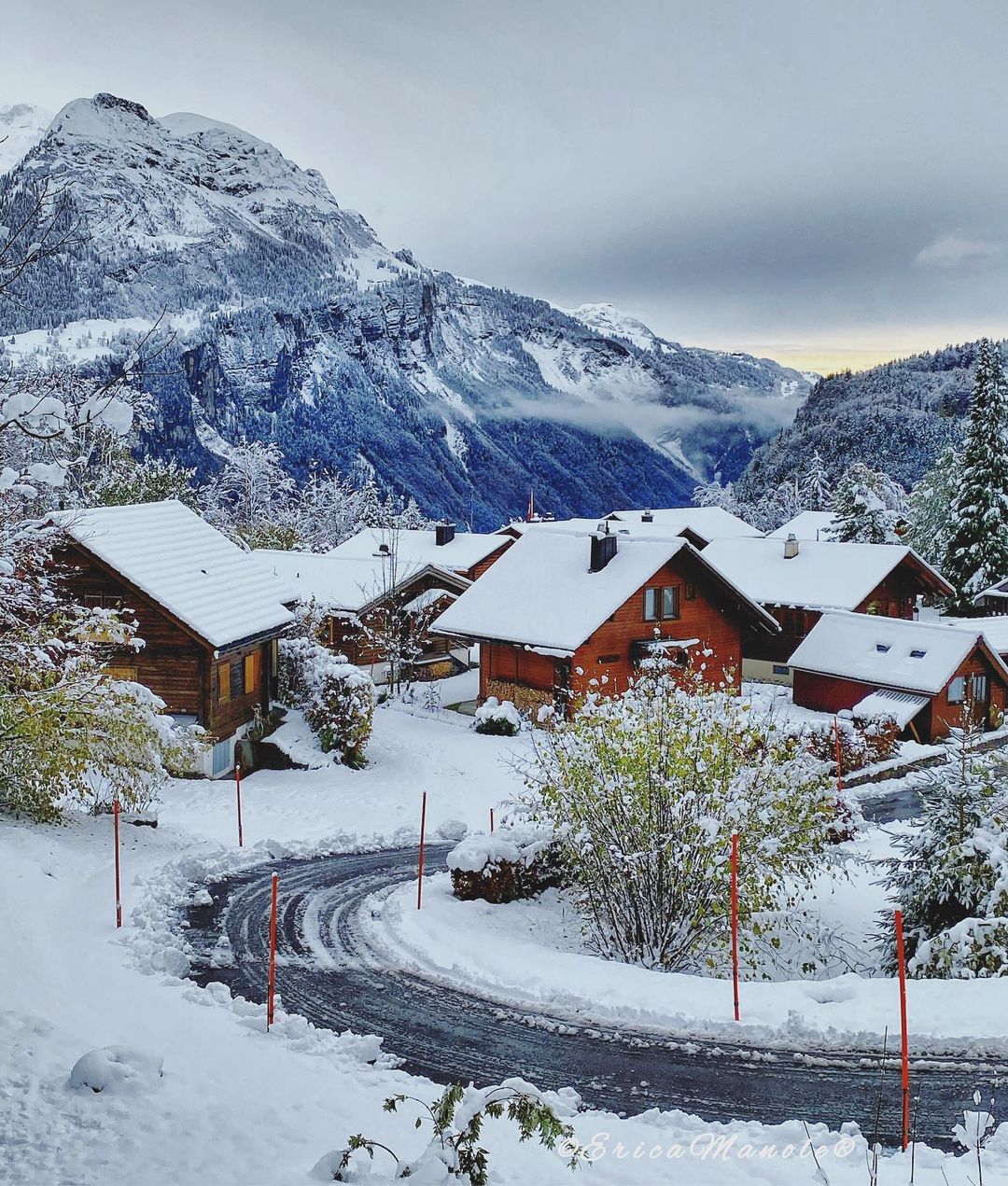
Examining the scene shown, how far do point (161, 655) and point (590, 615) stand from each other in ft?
49.1

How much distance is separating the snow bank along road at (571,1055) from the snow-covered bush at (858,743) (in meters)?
20.3

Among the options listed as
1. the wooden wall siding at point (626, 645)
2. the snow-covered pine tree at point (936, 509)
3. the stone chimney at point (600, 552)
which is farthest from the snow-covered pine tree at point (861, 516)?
the stone chimney at point (600, 552)

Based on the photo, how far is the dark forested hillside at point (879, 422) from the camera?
138750 millimetres

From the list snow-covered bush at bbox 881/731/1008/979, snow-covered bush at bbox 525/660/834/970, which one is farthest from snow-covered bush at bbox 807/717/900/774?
snow-covered bush at bbox 525/660/834/970

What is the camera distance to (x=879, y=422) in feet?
488

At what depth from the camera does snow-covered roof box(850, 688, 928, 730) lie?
3600cm

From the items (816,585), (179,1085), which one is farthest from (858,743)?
(179,1085)

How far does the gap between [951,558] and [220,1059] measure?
56173 millimetres

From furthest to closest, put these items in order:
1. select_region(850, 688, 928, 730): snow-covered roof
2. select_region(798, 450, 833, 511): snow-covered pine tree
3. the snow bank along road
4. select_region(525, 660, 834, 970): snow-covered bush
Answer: select_region(798, 450, 833, 511): snow-covered pine tree < select_region(850, 688, 928, 730): snow-covered roof < select_region(525, 660, 834, 970): snow-covered bush < the snow bank along road

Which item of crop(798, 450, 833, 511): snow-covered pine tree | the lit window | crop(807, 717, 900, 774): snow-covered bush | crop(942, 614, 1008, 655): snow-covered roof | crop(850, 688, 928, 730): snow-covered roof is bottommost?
crop(807, 717, 900, 774): snow-covered bush

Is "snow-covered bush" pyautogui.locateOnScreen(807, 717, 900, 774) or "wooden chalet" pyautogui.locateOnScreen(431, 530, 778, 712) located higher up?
"wooden chalet" pyautogui.locateOnScreen(431, 530, 778, 712)

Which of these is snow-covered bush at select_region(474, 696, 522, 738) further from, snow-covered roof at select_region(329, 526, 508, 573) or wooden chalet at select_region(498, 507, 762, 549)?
wooden chalet at select_region(498, 507, 762, 549)

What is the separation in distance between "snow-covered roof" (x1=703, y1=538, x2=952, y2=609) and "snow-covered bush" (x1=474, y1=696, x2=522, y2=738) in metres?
14.6

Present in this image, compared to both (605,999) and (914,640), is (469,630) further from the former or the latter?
(605,999)
